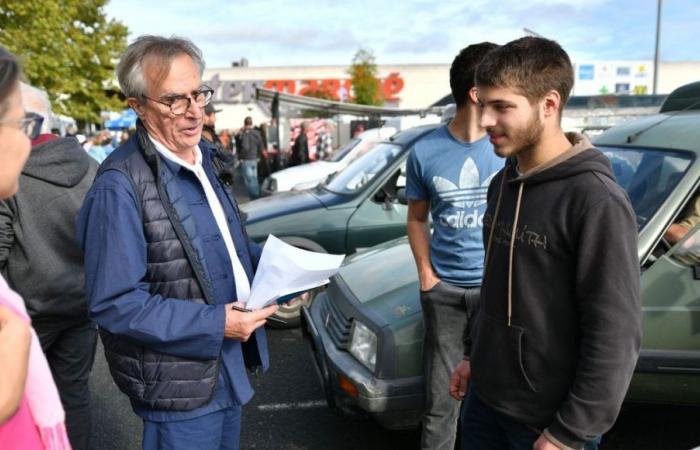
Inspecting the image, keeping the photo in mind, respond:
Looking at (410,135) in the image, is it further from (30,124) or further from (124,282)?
(30,124)

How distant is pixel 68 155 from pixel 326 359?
5.31ft

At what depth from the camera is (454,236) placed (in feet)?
8.53

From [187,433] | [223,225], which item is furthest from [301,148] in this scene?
[187,433]

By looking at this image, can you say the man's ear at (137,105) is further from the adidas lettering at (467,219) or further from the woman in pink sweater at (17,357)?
the adidas lettering at (467,219)

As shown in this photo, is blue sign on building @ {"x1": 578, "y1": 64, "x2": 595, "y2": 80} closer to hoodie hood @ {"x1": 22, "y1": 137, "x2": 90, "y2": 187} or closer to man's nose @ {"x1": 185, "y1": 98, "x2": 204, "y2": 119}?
hoodie hood @ {"x1": 22, "y1": 137, "x2": 90, "y2": 187}

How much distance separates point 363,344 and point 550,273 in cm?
153

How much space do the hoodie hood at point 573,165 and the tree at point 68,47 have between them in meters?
18.6

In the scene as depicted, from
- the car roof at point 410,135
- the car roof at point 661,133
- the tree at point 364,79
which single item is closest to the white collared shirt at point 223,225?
the car roof at point 661,133

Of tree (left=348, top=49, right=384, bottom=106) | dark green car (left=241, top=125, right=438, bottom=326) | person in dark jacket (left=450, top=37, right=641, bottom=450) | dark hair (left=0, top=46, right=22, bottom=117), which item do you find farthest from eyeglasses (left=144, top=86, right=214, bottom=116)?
tree (left=348, top=49, right=384, bottom=106)

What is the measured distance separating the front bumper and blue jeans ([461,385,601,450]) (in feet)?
2.19

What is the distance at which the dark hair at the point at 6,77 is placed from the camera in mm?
1043

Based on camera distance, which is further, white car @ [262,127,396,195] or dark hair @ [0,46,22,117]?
white car @ [262,127,396,195]

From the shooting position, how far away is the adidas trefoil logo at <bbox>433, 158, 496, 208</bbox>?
2571 millimetres

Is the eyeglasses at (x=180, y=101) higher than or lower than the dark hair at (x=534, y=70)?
lower
